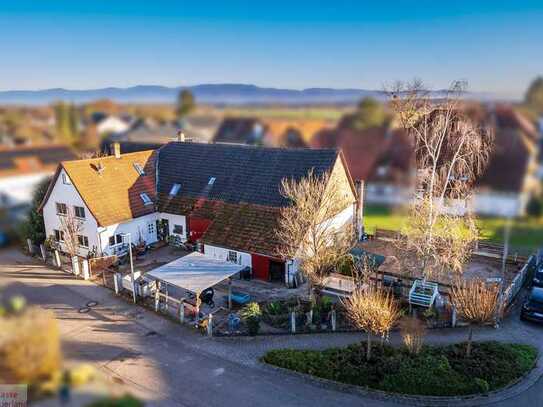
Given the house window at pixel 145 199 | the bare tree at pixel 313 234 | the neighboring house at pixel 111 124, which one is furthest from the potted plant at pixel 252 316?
the neighboring house at pixel 111 124

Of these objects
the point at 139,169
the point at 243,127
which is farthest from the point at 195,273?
the point at 243,127

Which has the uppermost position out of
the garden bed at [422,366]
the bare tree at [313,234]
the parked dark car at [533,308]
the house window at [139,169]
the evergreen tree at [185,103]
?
the evergreen tree at [185,103]

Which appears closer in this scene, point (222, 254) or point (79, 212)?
point (222, 254)

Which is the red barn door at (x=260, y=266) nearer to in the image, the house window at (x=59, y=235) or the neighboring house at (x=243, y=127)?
the house window at (x=59, y=235)

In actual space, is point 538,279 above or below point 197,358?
above

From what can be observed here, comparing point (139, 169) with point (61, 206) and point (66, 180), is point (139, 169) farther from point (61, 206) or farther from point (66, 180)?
point (61, 206)

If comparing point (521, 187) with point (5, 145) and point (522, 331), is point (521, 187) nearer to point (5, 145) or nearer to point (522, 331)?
point (5, 145)

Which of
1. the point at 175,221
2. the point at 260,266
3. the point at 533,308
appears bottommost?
the point at 533,308

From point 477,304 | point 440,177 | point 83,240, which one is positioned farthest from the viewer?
point 83,240
